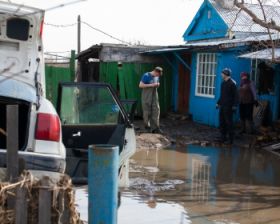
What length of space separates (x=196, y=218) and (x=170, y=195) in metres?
1.09

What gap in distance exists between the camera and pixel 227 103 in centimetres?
1175

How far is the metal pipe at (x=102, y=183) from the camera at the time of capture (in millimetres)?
3604

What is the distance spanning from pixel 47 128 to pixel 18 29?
117 cm

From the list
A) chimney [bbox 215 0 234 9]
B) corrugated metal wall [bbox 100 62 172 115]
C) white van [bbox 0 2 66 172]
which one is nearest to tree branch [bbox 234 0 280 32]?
chimney [bbox 215 0 234 9]

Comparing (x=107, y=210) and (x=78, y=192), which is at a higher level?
(x=107, y=210)

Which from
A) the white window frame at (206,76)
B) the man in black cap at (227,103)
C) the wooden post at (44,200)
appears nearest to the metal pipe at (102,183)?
the wooden post at (44,200)

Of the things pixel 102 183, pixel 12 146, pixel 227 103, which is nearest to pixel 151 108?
pixel 227 103

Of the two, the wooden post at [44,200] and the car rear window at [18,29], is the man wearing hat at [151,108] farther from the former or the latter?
the wooden post at [44,200]

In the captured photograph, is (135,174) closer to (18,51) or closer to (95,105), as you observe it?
(95,105)

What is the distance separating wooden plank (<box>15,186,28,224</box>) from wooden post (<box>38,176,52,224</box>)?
9cm

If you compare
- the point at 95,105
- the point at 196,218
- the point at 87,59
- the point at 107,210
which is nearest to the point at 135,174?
the point at 95,105

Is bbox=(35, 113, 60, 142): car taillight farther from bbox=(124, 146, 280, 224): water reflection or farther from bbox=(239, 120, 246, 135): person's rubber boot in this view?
bbox=(239, 120, 246, 135): person's rubber boot

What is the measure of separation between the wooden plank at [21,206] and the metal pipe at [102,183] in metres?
0.80

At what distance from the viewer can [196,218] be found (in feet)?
19.3
